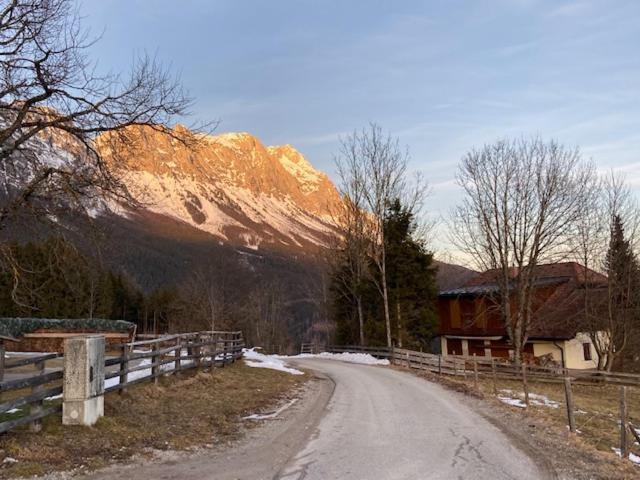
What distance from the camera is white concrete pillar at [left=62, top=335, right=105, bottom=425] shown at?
8.52 meters

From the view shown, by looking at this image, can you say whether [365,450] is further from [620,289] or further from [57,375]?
[620,289]

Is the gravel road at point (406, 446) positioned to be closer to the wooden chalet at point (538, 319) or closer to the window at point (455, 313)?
the wooden chalet at point (538, 319)

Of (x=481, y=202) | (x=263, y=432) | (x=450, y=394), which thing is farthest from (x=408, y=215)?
(x=263, y=432)

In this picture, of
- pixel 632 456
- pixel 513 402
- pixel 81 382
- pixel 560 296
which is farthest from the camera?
pixel 560 296

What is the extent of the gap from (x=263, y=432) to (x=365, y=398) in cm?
541

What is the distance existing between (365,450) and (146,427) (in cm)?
374

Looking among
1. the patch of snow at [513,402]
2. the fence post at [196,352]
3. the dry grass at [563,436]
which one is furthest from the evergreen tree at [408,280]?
the fence post at [196,352]

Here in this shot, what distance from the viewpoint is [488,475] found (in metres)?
7.11

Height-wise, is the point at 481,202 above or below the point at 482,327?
above

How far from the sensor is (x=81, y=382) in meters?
8.59

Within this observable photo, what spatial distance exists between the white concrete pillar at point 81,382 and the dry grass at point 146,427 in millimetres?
194

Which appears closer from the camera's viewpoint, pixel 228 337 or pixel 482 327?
pixel 228 337

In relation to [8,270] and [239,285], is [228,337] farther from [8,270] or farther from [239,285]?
[239,285]

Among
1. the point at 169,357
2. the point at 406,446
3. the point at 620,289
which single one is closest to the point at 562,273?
the point at 620,289
